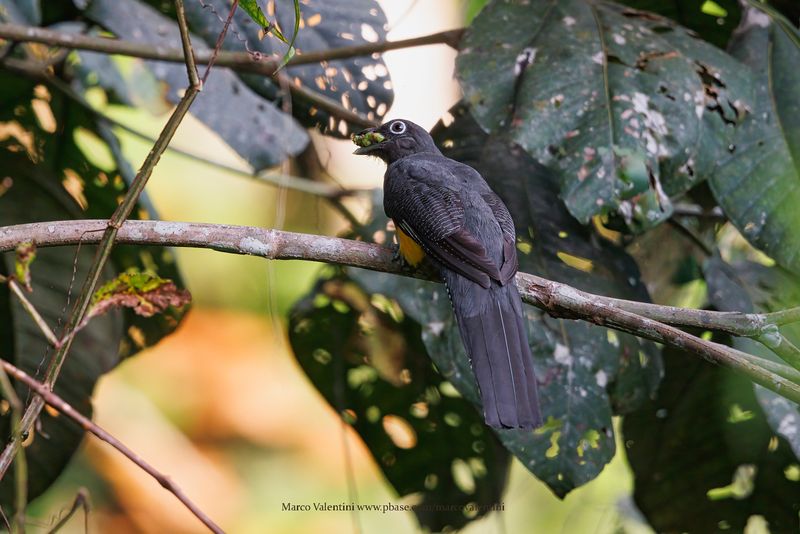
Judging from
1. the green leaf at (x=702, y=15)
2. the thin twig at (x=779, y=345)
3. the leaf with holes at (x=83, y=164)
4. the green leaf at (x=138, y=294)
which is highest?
the green leaf at (x=702, y=15)

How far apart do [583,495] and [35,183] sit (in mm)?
2828

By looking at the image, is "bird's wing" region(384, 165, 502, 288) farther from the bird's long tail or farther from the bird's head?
the bird's head

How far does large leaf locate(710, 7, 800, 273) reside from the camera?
3.21m

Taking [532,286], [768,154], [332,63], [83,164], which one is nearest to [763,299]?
[768,154]

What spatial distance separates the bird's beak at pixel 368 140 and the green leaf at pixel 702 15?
1328 mm

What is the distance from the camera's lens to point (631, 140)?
3.02m

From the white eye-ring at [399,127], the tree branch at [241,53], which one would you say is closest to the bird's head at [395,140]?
the white eye-ring at [399,127]

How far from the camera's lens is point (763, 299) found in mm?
3529

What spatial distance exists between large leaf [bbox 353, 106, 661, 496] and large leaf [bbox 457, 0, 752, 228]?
17.2 inches

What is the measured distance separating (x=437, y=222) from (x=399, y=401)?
1229mm

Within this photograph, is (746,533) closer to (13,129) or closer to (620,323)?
(620,323)

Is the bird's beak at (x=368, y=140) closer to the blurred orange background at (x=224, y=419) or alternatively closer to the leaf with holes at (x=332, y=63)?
the leaf with holes at (x=332, y=63)

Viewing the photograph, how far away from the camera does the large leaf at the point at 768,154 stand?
3207 mm

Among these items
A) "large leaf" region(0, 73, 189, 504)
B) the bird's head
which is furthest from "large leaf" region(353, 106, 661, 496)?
"large leaf" region(0, 73, 189, 504)
